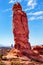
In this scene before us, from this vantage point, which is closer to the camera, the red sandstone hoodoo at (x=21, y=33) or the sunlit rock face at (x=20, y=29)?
the red sandstone hoodoo at (x=21, y=33)

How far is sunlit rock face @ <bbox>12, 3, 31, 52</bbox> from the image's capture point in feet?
240

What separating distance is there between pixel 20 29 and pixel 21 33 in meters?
1.31

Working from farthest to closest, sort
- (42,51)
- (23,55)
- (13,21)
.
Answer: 1. (42,51)
2. (13,21)
3. (23,55)

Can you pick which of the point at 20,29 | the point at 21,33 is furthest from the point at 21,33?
the point at 20,29

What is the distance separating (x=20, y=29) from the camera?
245 ft

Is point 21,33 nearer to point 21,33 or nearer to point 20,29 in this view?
point 21,33

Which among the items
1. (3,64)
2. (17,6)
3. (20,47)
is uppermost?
(17,6)

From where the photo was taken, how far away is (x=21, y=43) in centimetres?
7319

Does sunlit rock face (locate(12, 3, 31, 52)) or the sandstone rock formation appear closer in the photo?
the sandstone rock formation

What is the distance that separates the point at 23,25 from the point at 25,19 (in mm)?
2359

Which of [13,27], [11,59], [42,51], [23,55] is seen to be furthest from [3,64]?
[42,51]

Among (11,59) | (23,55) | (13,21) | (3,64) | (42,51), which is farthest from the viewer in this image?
(42,51)

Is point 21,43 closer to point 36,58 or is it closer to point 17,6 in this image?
point 36,58

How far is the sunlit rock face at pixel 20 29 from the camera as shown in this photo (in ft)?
240
